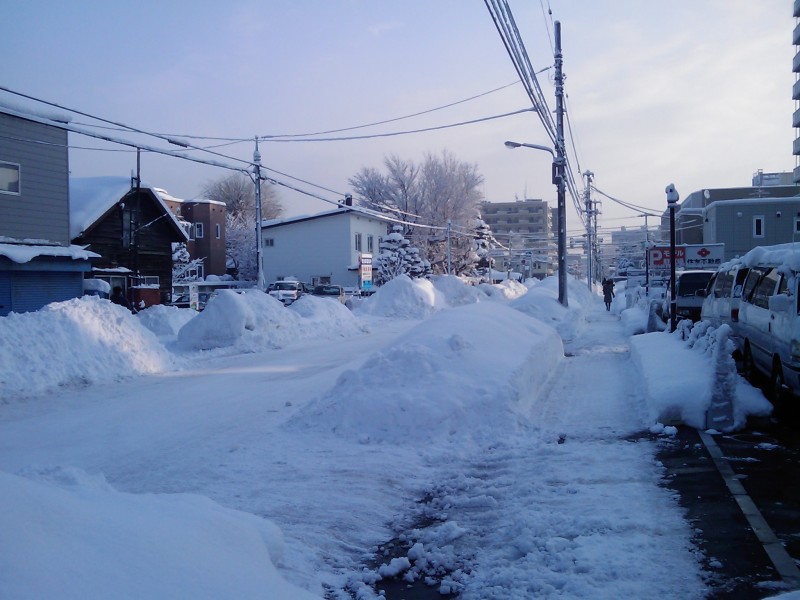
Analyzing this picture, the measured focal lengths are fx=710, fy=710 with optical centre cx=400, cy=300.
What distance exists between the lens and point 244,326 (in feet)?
69.6

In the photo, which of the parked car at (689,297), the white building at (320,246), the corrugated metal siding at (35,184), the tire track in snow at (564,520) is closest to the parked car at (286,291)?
the white building at (320,246)

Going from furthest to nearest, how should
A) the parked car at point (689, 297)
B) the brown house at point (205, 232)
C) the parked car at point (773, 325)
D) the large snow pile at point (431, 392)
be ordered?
the brown house at point (205, 232) < the parked car at point (689, 297) < the parked car at point (773, 325) < the large snow pile at point (431, 392)

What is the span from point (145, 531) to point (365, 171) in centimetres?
6914

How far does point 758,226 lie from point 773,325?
45.6 m

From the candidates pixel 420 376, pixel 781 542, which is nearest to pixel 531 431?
pixel 420 376

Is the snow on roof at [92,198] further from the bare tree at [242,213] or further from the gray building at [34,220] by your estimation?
the bare tree at [242,213]

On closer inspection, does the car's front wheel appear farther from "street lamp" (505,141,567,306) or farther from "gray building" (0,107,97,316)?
"gray building" (0,107,97,316)

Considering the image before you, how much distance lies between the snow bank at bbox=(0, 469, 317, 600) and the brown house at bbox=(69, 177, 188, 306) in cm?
3022

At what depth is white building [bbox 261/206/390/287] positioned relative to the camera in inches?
2288

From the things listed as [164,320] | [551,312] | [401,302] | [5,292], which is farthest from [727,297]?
[401,302]

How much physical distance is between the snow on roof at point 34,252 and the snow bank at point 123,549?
19.4m

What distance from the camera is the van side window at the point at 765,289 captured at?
36.9 ft

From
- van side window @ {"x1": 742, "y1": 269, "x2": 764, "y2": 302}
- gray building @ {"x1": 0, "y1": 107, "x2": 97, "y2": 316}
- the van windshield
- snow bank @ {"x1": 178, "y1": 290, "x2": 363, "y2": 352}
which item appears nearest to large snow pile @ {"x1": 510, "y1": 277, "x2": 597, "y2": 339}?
the van windshield

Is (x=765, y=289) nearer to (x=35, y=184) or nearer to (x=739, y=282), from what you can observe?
(x=739, y=282)
